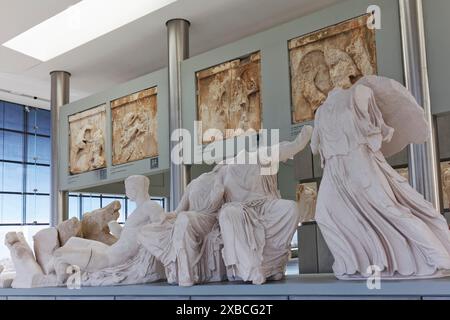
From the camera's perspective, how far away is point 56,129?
1272cm

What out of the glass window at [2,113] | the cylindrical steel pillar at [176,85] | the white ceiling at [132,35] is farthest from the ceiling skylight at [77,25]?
the glass window at [2,113]

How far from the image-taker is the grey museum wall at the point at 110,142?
10211 mm

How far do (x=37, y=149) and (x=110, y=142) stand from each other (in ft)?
24.0

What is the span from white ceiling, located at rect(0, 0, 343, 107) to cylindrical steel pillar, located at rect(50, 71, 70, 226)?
0.85ft

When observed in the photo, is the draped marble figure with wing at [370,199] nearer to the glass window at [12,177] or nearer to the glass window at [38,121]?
the glass window at [12,177]

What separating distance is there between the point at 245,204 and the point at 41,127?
14696 millimetres

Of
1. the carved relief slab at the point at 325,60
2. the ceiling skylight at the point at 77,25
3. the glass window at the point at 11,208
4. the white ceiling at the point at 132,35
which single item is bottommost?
the glass window at the point at 11,208

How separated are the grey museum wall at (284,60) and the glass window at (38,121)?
31.4ft

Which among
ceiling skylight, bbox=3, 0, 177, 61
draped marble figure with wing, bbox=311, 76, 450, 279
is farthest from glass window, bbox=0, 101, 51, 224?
draped marble figure with wing, bbox=311, 76, 450, 279

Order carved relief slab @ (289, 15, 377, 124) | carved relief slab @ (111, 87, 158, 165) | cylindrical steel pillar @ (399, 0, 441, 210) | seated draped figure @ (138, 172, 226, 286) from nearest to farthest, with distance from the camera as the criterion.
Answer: seated draped figure @ (138, 172, 226, 286), cylindrical steel pillar @ (399, 0, 441, 210), carved relief slab @ (289, 15, 377, 124), carved relief slab @ (111, 87, 158, 165)

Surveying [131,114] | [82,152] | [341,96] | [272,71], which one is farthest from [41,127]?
[341,96]

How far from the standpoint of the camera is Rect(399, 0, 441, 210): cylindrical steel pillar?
646 cm

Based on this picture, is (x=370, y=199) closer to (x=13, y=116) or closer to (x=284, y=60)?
(x=284, y=60)

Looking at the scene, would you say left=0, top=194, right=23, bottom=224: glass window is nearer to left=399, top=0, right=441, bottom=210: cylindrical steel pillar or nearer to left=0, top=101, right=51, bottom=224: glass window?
left=0, top=101, right=51, bottom=224: glass window
